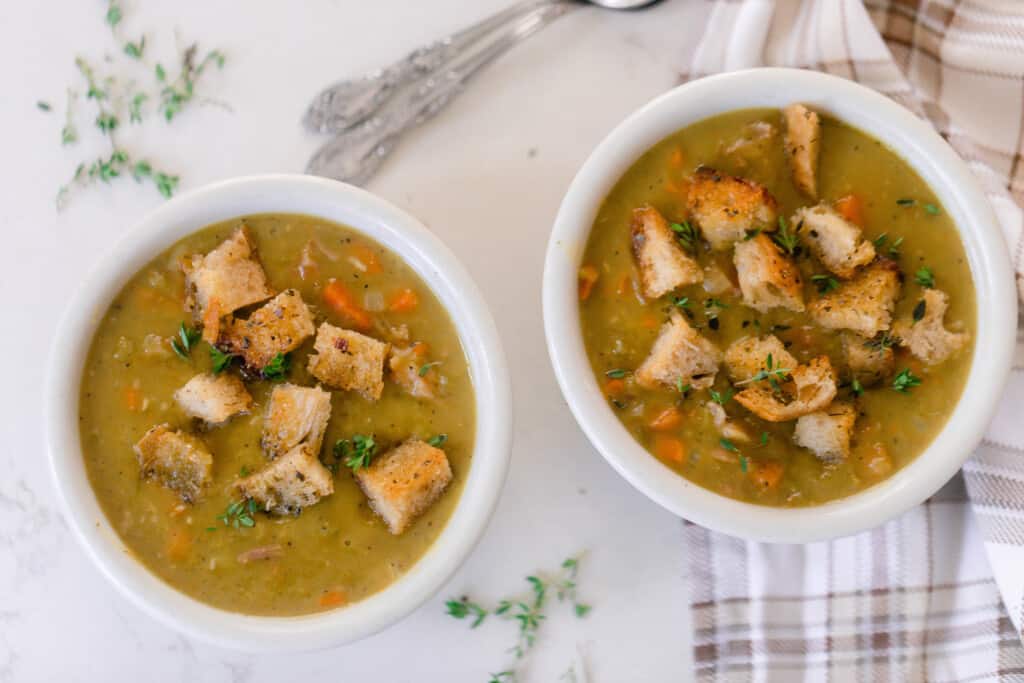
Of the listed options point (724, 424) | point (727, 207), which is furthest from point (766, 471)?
point (727, 207)

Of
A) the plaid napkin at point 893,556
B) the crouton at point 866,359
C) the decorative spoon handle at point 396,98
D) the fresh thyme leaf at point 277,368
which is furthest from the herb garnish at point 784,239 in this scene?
the fresh thyme leaf at point 277,368

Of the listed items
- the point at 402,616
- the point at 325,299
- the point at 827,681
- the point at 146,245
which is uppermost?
the point at 146,245

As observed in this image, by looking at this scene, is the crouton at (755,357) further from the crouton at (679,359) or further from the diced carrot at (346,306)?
the diced carrot at (346,306)

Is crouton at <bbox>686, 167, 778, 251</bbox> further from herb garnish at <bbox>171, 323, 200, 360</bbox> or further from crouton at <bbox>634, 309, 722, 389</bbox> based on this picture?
herb garnish at <bbox>171, 323, 200, 360</bbox>

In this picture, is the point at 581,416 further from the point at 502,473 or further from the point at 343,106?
the point at 343,106

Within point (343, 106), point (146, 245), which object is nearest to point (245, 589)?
point (146, 245)

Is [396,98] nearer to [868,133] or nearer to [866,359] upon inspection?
[868,133]
